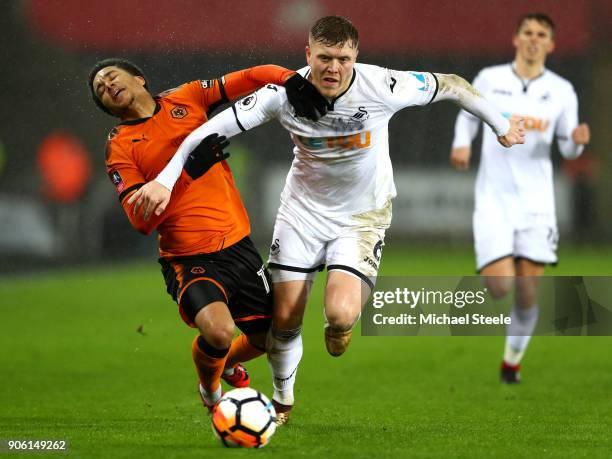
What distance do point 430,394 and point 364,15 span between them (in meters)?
3.14

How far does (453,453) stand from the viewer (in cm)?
529

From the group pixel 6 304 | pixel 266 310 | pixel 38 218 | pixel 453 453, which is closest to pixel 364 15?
pixel 266 310

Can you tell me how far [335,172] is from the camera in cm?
616

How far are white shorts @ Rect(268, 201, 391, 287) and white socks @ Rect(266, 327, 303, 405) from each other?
0.33m

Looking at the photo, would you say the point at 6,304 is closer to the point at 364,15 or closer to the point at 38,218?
the point at 38,218

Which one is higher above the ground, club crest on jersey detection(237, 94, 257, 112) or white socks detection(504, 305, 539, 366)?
club crest on jersey detection(237, 94, 257, 112)

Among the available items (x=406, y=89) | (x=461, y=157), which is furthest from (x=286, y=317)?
(x=461, y=157)

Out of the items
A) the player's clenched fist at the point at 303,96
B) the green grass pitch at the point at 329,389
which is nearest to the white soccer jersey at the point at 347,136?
the player's clenched fist at the point at 303,96

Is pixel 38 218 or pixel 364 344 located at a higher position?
pixel 364 344

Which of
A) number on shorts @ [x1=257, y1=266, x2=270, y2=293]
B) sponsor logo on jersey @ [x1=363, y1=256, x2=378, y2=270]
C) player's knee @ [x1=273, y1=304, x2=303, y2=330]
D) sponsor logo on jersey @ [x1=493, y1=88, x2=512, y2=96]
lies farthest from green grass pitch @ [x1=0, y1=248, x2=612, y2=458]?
sponsor logo on jersey @ [x1=493, y1=88, x2=512, y2=96]

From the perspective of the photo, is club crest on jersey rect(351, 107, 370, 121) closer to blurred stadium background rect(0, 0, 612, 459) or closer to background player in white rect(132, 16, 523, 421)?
background player in white rect(132, 16, 523, 421)

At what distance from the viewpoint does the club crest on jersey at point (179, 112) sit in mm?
6078

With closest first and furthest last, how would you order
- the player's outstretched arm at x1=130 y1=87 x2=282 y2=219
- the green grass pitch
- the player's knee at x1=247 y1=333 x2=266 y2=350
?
the player's outstretched arm at x1=130 y1=87 x2=282 y2=219, the green grass pitch, the player's knee at x1=247 y1=333 x2=266 y2=350

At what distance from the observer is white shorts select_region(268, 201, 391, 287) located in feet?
20.2
